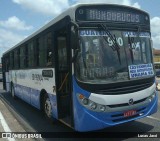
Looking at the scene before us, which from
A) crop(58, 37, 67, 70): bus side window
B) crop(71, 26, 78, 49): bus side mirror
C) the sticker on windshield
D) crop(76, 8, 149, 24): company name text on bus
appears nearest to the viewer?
crop(71, 26, 78, 49): bus side mirror

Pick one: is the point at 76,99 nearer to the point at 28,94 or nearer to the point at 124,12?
the point at 124,12

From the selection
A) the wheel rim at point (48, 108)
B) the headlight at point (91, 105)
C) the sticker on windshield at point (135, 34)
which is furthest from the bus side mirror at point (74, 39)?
the wheel rim at point (48, 108)

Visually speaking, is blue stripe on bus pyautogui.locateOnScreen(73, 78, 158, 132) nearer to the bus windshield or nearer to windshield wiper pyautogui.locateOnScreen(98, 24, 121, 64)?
the bus windshield

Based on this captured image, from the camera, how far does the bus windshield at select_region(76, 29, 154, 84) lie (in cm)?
720

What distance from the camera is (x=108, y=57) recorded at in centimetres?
737

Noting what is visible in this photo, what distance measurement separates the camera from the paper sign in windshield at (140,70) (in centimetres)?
768

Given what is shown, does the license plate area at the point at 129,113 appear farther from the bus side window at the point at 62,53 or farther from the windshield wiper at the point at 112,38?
the bus side window at the point at 62,53

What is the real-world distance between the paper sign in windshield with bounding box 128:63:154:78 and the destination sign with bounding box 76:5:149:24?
1178mm

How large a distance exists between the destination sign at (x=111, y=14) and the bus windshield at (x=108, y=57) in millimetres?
339

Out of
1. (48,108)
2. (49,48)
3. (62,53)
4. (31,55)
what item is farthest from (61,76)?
(31,55)

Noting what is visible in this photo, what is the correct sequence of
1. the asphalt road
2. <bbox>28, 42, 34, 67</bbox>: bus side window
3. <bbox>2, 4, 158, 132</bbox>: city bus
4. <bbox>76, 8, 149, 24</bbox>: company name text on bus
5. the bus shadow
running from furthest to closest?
1. <bbox>28, 42, 34, 67</bbox>: bus side window
2. the asphalt road
3. the bus shadow
4. <bbox>76, 8, 149, 24</bbox>: company name text on bus
5. <bbox>2, 4, 158, 132</bbox>: city bus

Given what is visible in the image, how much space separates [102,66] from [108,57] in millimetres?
270

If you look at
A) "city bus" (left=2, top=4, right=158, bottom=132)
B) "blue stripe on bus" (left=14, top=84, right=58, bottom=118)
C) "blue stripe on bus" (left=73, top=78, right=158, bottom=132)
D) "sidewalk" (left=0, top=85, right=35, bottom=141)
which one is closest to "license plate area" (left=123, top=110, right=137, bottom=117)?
"city bus" (left=2, top=4, right=158, bottom=132)

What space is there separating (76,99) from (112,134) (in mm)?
1705
